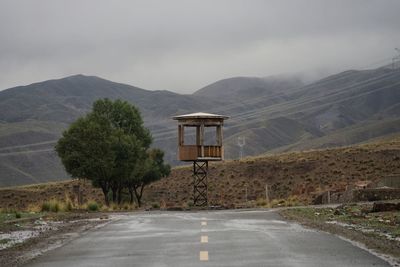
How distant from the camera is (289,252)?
13.6 meters

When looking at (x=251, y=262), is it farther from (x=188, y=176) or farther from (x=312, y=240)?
(x=188, y=176)

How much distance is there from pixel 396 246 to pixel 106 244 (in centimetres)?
639

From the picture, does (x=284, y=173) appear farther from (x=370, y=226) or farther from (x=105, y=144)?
(x=370, y=226)

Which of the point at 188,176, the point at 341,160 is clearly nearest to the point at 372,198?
the point at 341,160

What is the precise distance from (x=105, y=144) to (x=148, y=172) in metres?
11.8

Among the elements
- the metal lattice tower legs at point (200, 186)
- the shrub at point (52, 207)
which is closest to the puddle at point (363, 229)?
the shrub at point (52, 207)

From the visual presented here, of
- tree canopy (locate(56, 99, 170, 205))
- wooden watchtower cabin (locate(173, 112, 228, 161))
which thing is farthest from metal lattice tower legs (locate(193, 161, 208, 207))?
tree canopy (locate(56, 99, 170, 205))

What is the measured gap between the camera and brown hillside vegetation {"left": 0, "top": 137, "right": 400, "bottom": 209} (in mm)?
68438

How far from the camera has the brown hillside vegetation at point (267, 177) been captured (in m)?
68.4

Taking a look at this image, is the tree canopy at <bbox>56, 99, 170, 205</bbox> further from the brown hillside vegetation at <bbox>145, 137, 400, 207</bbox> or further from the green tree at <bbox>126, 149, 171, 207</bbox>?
the brown hillside vegetation at <bbox>145, 137, 400, 207</bbox>

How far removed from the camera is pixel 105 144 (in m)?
49.6

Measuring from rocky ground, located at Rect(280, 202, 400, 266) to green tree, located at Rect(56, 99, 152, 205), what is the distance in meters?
22.6

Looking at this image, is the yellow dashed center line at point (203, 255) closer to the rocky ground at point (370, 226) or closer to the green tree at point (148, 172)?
the rocky ground at point (370, 226)

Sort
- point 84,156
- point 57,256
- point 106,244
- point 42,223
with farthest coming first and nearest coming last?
point 84,156, point 42,223, point 106,244, point 57,256
